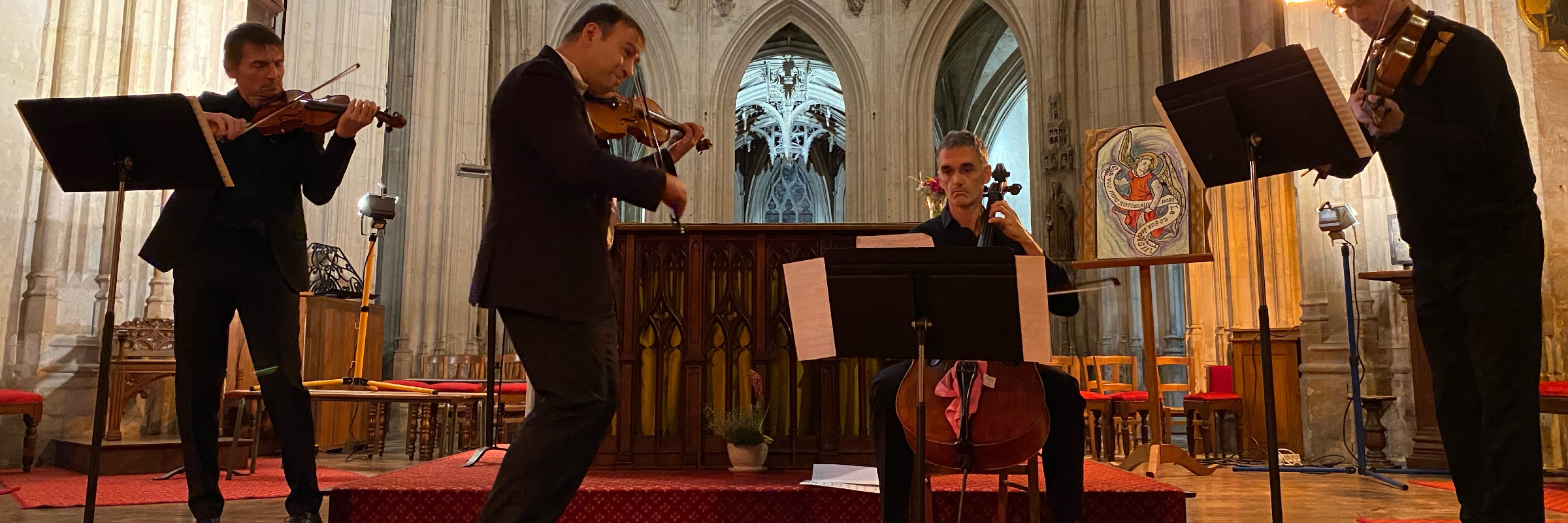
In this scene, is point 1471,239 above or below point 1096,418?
above

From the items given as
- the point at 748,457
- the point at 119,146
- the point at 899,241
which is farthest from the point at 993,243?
the point at 119,146

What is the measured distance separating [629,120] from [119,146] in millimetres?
1406

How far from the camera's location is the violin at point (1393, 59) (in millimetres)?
2604

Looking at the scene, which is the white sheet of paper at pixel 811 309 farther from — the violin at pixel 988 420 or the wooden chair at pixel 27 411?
the wooden chair at pixel 27 411

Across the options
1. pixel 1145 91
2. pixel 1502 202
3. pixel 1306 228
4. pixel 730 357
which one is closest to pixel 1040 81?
pixel 1145 91

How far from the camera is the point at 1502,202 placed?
2.56 m

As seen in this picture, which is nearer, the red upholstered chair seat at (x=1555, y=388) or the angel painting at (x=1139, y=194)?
the red upholstered chair seat at (x=1555, y=388)

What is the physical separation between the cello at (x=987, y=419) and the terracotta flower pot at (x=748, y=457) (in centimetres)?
137

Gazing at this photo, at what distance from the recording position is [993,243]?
321cm

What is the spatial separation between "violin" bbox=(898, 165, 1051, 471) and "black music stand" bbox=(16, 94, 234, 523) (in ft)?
6.73

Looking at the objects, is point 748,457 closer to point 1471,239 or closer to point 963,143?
point 963,143

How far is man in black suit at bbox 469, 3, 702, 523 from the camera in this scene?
2285mm

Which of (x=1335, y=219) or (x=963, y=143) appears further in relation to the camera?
(x=1335, y=219)

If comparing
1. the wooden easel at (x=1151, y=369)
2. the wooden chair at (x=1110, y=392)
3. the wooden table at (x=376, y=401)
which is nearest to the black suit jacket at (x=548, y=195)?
the wooden table at (x=376, y=401)
